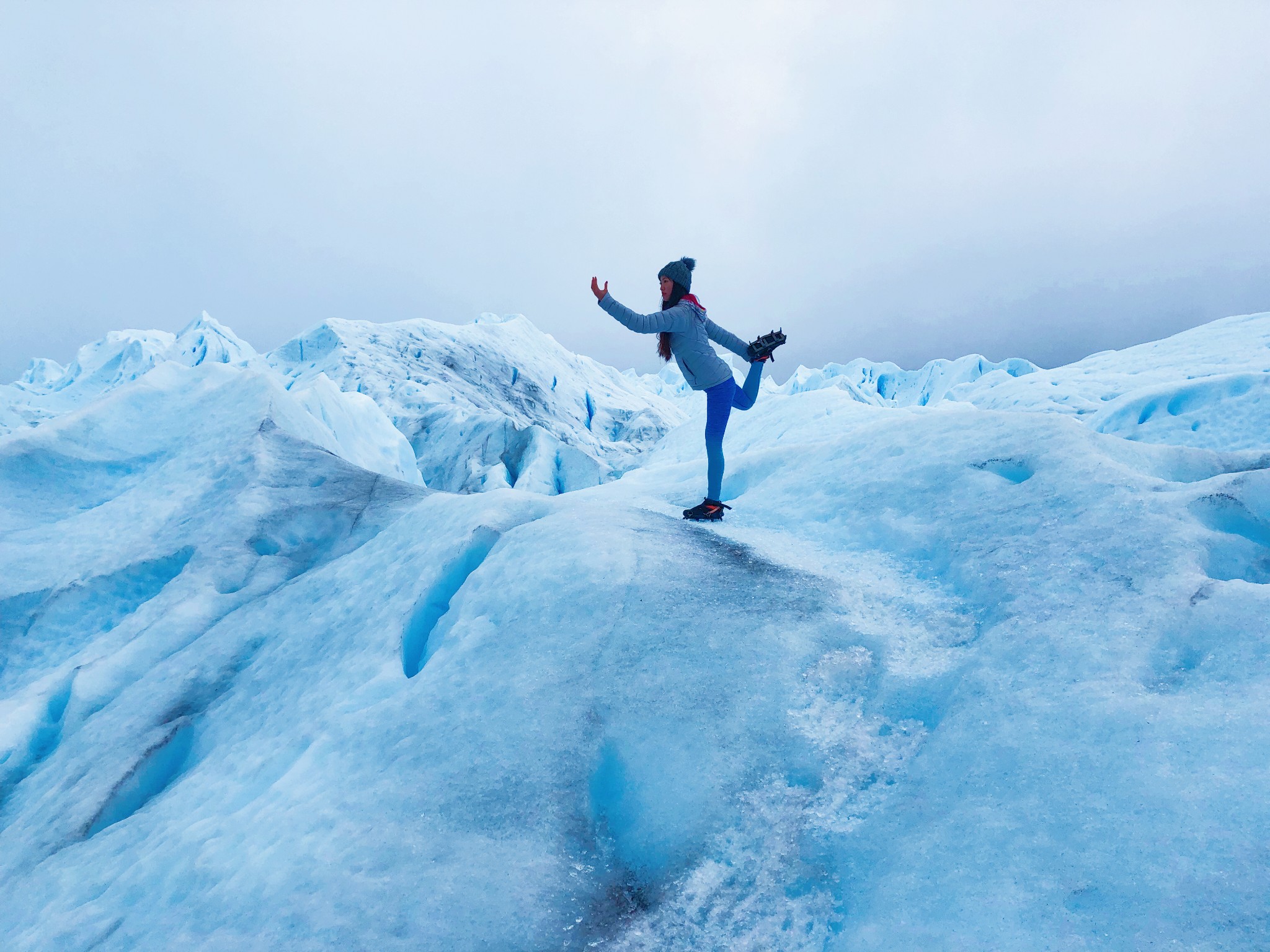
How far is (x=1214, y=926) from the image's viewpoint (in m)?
1.42

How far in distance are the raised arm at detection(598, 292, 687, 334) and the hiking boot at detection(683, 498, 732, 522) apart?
47.3 inches


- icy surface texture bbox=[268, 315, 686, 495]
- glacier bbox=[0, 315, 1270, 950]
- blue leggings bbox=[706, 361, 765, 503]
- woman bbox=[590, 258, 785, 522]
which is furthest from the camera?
icy surface texture bbox=[268, 315, 686, 495]

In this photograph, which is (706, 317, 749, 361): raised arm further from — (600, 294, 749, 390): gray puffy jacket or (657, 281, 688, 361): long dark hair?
(657, 281, 688, 361): long dark hair

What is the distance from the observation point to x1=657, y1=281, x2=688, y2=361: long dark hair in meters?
4.34

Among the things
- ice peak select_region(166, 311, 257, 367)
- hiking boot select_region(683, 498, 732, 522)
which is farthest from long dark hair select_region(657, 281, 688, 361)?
ice peak select_region(166, 311, 257, 367)

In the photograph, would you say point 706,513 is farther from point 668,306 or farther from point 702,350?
point 668,306

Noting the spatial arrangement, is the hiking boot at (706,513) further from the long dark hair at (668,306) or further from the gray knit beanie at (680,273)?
the gray knit beanie at (680,273)

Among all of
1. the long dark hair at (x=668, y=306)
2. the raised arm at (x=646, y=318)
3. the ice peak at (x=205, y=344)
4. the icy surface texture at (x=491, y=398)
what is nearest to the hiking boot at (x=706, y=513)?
the long dark hair at (x=668, y=306)

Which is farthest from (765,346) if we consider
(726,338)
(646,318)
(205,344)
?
(205,344)

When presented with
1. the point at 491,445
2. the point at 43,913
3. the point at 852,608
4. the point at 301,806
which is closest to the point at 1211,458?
the point at 852,608

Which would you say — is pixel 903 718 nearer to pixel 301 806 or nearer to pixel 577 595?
pixel 577 595

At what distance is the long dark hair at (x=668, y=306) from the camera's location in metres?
4.34

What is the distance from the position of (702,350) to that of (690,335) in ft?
0.45

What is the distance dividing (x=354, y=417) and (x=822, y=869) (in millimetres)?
11357
